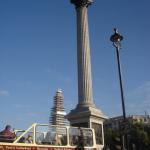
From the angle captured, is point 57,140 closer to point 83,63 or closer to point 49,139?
point 49,139

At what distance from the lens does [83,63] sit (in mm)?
34719

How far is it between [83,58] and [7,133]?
20185 millimetres

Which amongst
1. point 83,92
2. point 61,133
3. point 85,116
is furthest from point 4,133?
point 83,92

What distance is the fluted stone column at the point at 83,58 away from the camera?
33625mm

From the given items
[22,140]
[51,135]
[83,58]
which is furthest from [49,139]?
[83,58]

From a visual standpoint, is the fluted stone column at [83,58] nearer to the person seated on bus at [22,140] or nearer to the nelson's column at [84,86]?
the nelson's column at [84,86]

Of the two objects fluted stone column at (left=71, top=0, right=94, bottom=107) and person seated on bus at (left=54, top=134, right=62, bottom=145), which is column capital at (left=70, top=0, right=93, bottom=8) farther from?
person seated on bus at (left=54, top=134, right=62, bottom=145)

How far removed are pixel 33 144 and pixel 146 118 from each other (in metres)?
118

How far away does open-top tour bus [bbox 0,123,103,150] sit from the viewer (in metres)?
15.0

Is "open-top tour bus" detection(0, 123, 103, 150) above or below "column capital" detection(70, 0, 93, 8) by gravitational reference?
below

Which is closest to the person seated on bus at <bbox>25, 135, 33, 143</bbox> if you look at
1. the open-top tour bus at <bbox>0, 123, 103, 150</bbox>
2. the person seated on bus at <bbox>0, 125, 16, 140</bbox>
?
the open-top tour bus at <bbox>0, 123, 103, 150</bbox>

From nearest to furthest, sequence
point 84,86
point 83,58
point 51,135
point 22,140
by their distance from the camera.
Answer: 1. point 22,140
2. point 51,135
3. point 84,86
4. point 83,58

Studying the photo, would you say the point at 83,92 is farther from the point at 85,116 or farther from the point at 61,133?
the point at 61,133

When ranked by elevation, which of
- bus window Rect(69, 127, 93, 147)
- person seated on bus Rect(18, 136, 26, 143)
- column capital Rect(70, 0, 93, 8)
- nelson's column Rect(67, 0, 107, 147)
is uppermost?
column capital Rect(70, 0, 93, 8)
